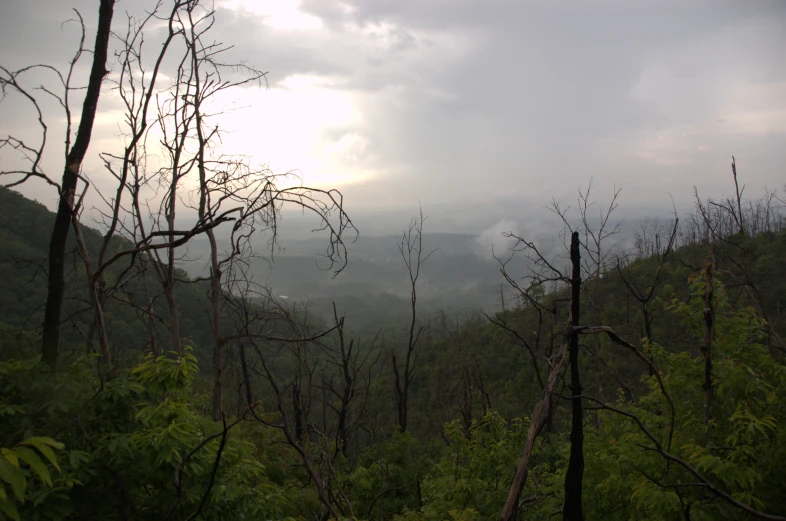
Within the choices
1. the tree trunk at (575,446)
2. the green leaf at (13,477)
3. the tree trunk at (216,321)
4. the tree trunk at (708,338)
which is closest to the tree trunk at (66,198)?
the tree trunk at (216,321)

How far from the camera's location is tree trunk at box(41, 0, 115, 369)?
153 inches

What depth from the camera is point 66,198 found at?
4043 millimetres

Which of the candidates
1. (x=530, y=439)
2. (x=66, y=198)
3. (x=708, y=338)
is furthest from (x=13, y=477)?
(x=708, y=338)

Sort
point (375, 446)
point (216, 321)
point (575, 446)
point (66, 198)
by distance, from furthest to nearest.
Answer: point (375, 446)
point (216, 321)
point (66, 198)
point (575, 446)

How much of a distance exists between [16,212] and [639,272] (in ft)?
165

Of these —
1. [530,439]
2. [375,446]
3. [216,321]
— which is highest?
[216,321]

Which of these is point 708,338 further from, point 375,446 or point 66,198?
point 375,446

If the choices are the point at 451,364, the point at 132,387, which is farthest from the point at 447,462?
the point at 451,364

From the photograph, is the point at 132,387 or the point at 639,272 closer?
the point at 132,387

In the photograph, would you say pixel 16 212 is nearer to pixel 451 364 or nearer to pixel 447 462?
pixel 447 462

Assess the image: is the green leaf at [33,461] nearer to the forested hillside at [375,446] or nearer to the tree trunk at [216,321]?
the forested hillside at [375,446]

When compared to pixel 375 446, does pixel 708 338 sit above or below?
above

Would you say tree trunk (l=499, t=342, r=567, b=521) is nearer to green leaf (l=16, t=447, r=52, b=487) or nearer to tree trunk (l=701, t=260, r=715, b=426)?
green leaf (l=16, t=447, r=52, b=487)

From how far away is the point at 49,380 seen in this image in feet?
9.80
